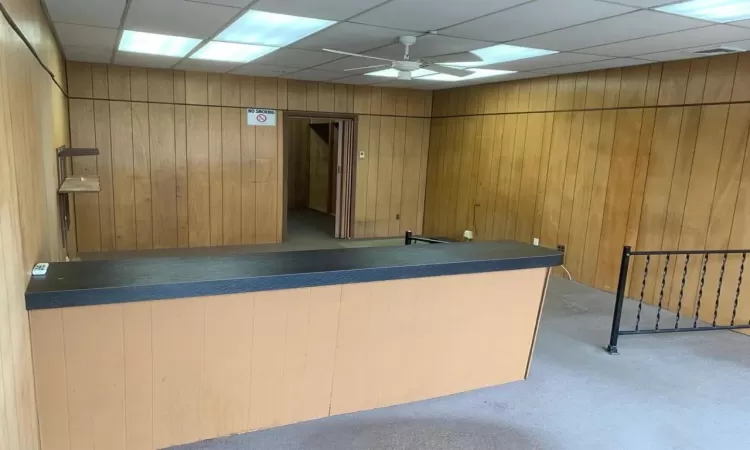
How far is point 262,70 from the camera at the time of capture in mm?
6043

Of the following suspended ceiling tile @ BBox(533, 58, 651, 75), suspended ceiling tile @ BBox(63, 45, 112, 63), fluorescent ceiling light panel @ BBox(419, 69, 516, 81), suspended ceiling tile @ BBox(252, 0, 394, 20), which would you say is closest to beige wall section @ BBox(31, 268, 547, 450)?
suspended ceiling tile @ BBox(252, 0, 394, 20)

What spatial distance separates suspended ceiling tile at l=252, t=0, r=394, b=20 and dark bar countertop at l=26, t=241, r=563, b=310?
154 centimetres

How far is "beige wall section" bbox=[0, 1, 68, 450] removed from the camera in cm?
148

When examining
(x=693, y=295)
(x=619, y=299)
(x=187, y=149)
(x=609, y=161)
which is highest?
(x=609, y=161)

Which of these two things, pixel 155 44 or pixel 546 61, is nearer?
pixel 155 44

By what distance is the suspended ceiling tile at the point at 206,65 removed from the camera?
5516mm

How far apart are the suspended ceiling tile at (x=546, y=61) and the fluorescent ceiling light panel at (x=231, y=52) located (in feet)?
8.05

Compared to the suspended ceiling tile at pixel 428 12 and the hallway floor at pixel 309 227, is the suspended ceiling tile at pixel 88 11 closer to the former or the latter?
the suspended ceiling tile at pixel 428 12

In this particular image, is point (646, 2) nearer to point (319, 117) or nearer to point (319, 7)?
point (319, 7)

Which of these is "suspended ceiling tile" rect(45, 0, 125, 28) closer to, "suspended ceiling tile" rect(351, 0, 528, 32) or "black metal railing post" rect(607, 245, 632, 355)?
"suspended ceiling tile" rect(351, 0, 528, 32)

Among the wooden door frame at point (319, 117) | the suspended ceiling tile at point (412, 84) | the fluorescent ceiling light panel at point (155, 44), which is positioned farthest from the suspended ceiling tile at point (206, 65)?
the suspended ceiling tile at point (412, 84)

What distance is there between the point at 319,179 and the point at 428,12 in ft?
24.5

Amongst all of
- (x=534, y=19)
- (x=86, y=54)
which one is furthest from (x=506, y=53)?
(x=86, y=54)

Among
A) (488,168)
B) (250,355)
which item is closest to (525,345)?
(250,355)
